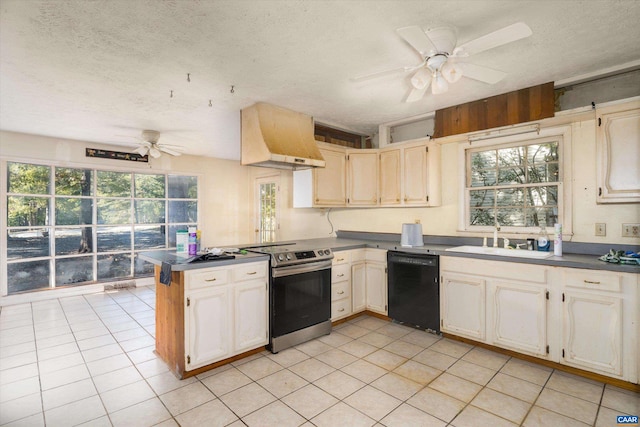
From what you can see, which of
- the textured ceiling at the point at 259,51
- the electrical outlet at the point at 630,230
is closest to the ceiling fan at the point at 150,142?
the textured ceiling at the point at 259,51

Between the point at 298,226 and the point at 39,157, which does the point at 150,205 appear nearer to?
the point at 39,157

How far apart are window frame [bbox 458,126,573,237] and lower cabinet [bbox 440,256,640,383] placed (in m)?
0.67

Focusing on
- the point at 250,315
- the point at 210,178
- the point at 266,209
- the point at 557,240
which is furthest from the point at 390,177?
the point at 210,178

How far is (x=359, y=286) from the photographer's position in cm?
389

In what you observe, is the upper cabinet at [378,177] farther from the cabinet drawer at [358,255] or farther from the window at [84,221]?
the window at [84,221]

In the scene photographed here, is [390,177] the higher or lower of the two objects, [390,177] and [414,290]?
the higher

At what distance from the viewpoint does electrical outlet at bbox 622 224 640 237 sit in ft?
8.58

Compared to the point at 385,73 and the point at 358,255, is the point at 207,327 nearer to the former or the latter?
the point at 358,255

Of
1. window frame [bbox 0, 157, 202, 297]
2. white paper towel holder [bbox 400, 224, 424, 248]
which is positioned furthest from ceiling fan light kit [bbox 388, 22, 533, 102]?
window frame [bbox 0, 157, 202, 297]

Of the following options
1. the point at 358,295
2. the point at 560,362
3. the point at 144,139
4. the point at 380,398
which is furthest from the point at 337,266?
the point at 144,139

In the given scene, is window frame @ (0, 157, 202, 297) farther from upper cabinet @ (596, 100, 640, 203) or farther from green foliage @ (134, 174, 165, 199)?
upper cabinet @ (596, 100, 640, 203)

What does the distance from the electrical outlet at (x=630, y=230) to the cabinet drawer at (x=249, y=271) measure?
10.5 ft

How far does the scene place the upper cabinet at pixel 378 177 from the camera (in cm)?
375

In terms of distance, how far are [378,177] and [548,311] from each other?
2349mm
